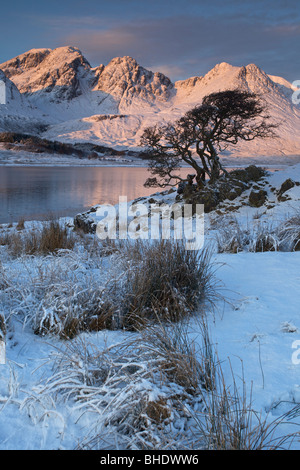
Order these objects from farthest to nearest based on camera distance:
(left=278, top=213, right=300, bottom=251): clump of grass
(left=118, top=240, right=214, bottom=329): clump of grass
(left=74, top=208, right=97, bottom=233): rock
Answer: (left=74, top=208, right=97, bottom=233): rock, (left=278, top=213, right=300, bottom=251): clump of grass, (left=118, top=240, right=214, bottom=329): clump of grass

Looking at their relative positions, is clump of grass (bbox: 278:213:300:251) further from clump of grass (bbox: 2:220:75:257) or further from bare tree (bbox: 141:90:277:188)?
bare tree (bbox: 141:90:277:188)

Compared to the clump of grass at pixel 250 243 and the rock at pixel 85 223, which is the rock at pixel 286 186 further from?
the clump of grass at pixel 250 243

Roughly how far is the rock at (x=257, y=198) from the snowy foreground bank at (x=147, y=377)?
7.91 meters

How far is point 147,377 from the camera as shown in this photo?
1.54 meters

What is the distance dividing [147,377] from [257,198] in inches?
382

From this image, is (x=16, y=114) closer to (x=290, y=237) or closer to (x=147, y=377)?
(x=290, y=237)

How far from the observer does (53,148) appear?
77875 mm

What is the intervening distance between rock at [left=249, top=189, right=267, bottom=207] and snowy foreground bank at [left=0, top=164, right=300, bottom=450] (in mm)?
7905

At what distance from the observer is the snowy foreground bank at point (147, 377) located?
128 cm

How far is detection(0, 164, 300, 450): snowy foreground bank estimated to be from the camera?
1.28 m

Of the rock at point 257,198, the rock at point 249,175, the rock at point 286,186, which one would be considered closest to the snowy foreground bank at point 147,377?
the rock at point 257,198
